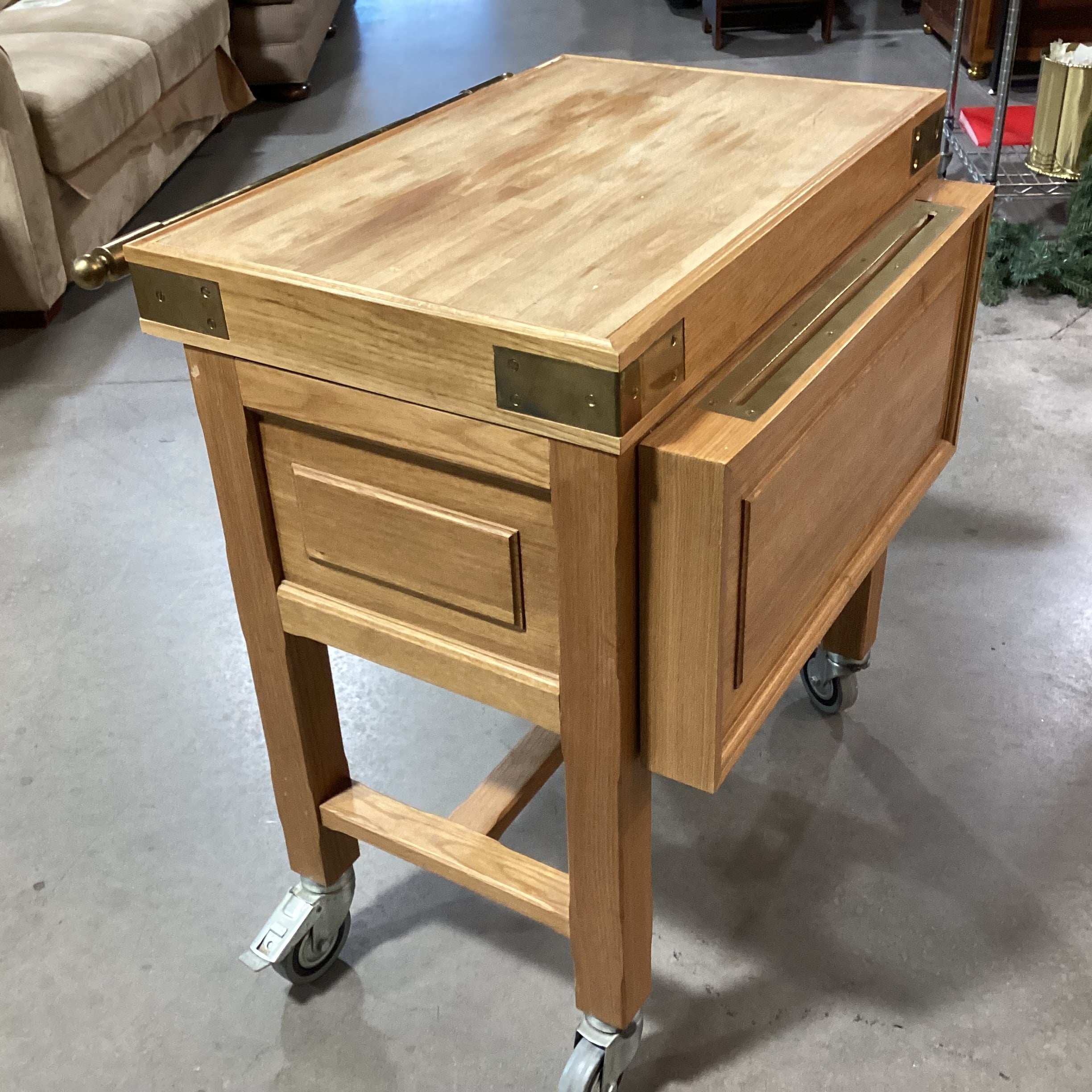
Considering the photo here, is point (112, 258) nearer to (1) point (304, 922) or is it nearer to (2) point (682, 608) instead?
(2) point (682, 608)

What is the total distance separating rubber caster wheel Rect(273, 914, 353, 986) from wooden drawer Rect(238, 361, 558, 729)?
423mm

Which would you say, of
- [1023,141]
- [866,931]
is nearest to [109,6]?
[1023,141]

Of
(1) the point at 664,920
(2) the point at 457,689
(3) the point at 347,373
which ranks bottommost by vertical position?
(1) the point at 664,920

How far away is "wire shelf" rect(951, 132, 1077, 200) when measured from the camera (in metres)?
2.95

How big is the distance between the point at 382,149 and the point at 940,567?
3.96 feet

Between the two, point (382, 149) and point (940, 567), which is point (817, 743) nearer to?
point (940, 567)

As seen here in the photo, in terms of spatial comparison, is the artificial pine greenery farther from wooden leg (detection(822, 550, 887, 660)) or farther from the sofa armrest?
the sofa armrest

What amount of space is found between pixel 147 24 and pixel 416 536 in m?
3.06

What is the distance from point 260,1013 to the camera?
1.25m

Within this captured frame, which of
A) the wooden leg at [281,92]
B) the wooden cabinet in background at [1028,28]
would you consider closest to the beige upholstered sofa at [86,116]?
the wooden leg at [281,92]

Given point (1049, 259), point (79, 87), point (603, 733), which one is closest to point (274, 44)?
point (79, 87)

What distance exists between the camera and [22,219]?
8.41 feet

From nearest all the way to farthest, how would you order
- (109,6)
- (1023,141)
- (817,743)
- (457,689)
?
(457,689) < (817,743) < (1023,141) < (109,6)

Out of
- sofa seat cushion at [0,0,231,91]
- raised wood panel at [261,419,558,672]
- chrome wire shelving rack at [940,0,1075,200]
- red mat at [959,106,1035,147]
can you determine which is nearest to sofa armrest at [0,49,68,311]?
sofa seat cushion at [0,0,231,91]
